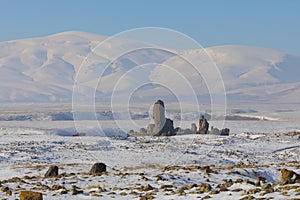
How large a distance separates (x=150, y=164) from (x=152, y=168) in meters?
3.88

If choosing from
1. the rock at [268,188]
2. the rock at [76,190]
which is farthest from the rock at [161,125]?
the rock at [268,188]

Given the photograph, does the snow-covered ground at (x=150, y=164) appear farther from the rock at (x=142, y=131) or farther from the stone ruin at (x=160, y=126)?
the rock at (x=142, y=131)

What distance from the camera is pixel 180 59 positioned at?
119 ft

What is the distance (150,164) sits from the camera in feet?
119

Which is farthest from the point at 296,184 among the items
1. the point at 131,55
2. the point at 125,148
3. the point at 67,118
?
the point at 67,118

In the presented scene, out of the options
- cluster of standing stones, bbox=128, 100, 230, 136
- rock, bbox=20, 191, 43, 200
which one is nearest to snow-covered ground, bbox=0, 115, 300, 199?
rock, bbox=20, 191, 43, 200

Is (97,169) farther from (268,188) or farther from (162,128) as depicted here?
(162,128)

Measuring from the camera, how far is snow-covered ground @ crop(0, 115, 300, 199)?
2198 centimetres

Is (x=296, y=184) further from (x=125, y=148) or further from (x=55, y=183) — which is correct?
(x=125, y=148)

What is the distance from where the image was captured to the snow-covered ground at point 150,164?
866 inches

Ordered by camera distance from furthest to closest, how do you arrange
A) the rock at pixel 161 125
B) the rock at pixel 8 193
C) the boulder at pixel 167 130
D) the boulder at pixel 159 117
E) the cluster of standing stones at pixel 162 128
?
the boulder at pixel 167 130
the rock at pixel 161 125
the cluster of standing stones at pixel 162 128
the boulder at pixel 159 117
the rock at pixel 8 193

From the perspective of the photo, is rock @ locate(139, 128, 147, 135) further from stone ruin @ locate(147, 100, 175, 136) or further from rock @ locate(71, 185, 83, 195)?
rock @ locate(71, 185, 83, 195)

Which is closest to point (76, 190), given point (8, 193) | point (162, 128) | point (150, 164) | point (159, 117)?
point (8, 193)

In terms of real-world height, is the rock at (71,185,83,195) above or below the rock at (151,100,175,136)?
below
